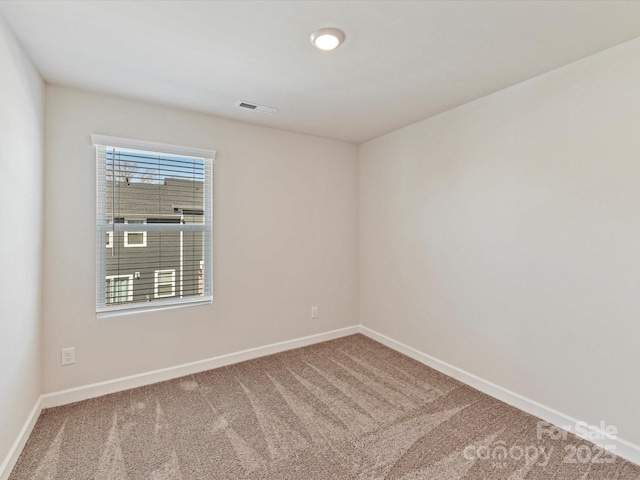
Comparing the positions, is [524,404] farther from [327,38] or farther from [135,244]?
[135,244]

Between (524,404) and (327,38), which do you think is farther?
(524,404)

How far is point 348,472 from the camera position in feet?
5.56

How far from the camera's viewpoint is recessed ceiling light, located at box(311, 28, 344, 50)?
167cm

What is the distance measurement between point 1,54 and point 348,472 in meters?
2.79

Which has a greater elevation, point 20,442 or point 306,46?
point 306,46

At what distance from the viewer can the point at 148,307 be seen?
2672mm

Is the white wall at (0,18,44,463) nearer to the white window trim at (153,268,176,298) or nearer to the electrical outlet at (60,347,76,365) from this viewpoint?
the electrical outlet at (60,347,76,365)

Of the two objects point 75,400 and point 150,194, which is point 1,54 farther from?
point 75,400

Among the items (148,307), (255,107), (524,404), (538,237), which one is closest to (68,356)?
Answer: (148,307)

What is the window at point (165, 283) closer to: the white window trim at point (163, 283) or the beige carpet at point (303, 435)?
the white window trim at point (163, 283)

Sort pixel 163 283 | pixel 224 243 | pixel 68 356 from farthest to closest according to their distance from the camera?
1. pixel 224 243
2. pixel 163 283
3. pixel 68 356

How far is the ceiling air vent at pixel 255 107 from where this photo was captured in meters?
2.62

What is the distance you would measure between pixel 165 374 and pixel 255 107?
247 cm

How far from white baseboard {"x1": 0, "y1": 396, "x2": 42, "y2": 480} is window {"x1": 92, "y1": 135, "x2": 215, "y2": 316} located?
0.72 meters
